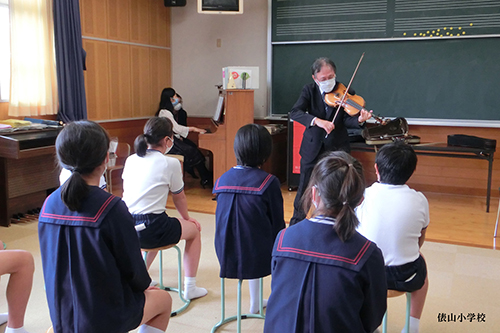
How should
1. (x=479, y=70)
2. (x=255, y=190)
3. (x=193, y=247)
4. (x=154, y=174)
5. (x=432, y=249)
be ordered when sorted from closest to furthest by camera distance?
A: (x=255, y=190), (x=154, y=174), (x=193, y=247), (x=432, y=249), (x=479, y=70)

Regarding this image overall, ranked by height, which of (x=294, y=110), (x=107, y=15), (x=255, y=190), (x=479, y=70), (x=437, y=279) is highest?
(x=107, y=15)

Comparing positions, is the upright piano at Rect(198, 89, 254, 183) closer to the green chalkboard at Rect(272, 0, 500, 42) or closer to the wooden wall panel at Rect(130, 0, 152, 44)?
the green chalkboard at Rect(272, 0, 500, 42)

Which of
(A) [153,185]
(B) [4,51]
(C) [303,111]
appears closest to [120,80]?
(B) [4,51]

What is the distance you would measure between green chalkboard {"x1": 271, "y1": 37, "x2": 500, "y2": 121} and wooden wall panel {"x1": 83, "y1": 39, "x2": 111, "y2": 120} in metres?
2.15

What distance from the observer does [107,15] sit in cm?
512

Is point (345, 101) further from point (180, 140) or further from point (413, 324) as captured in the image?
point (180, 140)

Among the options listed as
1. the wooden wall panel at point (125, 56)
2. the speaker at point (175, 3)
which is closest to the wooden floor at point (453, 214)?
→ the wooden wall panel at point (125, 56)

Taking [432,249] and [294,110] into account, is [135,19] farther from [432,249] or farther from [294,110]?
[432,249]

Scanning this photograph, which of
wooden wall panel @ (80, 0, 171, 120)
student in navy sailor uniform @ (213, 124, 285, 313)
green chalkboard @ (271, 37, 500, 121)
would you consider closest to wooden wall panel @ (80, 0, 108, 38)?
wooden wall panel @ (80, 0, 171, 120)

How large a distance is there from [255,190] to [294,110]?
158cm

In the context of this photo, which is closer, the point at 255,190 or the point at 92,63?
the point at 255,190

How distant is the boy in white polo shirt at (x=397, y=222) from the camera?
1719 mm

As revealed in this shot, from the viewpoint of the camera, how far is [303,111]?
3.35m

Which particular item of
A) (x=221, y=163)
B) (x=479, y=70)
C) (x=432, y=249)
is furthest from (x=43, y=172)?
(x=479, y=70)
